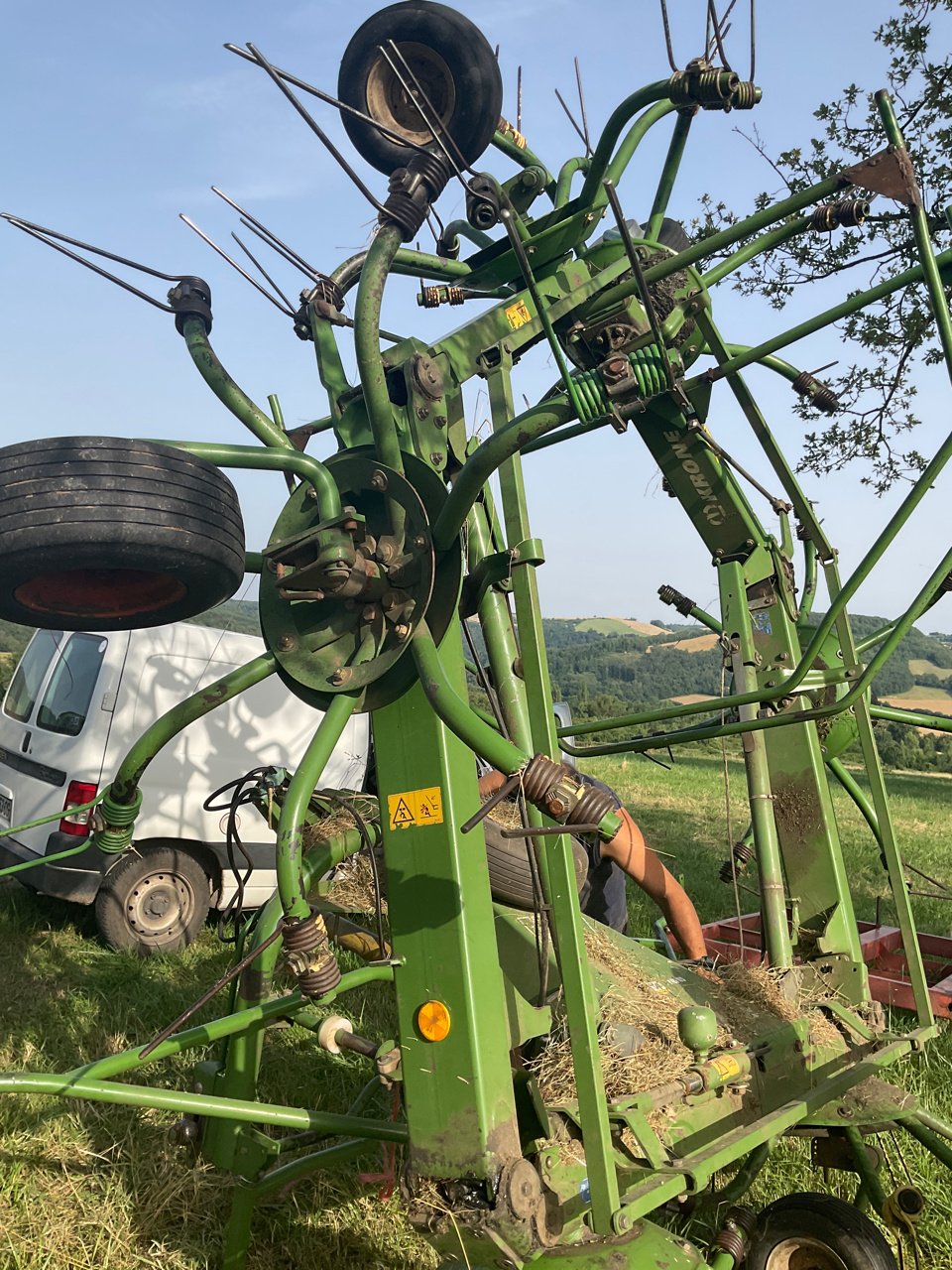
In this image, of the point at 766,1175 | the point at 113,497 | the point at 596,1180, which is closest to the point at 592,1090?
the point at 596,1180

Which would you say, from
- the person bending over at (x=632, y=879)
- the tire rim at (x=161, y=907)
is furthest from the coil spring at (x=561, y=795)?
the tire rim at (x=161, y=907)

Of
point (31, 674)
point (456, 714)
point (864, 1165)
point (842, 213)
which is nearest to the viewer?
point (456, 714)

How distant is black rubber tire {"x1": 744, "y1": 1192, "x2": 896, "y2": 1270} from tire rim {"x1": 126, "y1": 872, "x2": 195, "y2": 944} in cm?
509

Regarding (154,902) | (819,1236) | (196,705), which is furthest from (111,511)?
(154,902)

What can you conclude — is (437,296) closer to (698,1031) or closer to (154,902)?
(698,1031)

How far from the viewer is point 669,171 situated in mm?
4223

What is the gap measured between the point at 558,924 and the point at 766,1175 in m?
2.43

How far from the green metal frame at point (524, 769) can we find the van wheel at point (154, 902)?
3.76 meters

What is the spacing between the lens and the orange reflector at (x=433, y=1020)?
8.64 ft

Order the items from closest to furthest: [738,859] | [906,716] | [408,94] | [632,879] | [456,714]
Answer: [456,714] → [408,94] → [906,716] → [738,859] → [632,879]

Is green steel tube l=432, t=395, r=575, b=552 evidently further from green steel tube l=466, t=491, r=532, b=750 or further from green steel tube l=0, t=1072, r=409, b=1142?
green steel tube l=0, t=1072, r=409, b=1142

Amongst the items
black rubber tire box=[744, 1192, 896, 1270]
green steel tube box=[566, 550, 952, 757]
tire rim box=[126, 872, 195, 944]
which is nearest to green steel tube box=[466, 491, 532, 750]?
green steel tube box=[566, 550, 952, 757]

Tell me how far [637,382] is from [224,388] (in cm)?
146

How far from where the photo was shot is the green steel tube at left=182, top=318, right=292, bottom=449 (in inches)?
126
